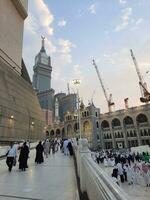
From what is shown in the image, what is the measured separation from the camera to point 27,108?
3306 cm

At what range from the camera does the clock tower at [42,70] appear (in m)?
172

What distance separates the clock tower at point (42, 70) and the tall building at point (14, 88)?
130 meters

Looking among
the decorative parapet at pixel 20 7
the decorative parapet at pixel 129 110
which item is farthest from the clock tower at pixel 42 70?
the decorative parapet at pixel 20 7

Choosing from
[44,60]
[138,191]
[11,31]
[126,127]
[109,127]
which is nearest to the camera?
[138,191]

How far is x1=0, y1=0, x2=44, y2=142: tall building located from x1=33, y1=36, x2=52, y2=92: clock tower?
130m

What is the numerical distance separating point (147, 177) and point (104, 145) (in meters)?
49.5

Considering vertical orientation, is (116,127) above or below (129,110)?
below

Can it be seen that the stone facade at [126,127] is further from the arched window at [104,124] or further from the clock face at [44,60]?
the clock face at [44,60]

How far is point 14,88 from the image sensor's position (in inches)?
1165

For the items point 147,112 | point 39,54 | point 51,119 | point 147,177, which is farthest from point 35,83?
point 147,177

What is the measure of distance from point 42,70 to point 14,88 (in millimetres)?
152392

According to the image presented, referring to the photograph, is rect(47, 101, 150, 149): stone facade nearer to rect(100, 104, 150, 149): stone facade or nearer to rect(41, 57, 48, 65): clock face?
rect(100, 104, 150, 149): stone facade

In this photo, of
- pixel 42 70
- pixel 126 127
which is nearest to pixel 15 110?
pixel 126 127

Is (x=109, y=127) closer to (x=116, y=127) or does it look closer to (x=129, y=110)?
(x=116, y=127)
